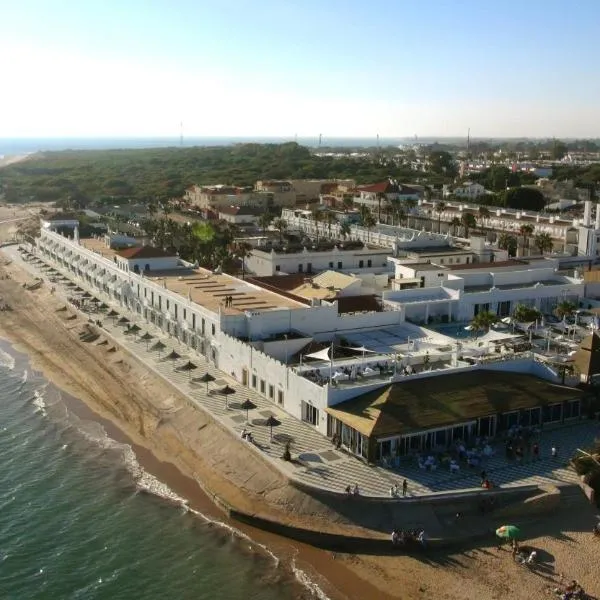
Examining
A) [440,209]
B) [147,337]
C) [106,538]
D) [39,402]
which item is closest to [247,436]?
[106,538]

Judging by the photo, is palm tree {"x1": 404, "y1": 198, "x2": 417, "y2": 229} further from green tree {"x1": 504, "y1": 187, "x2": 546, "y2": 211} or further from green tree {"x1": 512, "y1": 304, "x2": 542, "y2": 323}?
green tree {"x1": 512, "y1": 304, "x2": 542, "y2": 323}

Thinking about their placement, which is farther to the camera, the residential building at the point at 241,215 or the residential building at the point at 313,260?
the residential building at the point at 241,215

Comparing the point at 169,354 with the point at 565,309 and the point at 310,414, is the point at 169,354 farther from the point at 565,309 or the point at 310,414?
the point at 565,309

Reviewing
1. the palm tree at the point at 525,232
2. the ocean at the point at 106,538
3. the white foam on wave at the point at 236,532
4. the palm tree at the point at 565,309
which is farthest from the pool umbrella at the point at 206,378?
the palm tree at the point at 525,232

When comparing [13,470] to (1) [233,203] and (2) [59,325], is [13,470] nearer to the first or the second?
(2) [59,325]

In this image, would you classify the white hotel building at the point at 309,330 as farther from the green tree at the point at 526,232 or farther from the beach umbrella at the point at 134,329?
the green tree at the point at 526,232

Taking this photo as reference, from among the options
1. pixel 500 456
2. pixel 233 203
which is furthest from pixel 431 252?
pixel 233 203

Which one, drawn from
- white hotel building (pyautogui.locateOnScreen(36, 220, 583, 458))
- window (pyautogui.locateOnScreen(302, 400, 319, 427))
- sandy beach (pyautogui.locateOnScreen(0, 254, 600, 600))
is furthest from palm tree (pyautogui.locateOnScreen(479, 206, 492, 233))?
window (pyautogui.locateOnScreen(302, 400, 319, 427))
